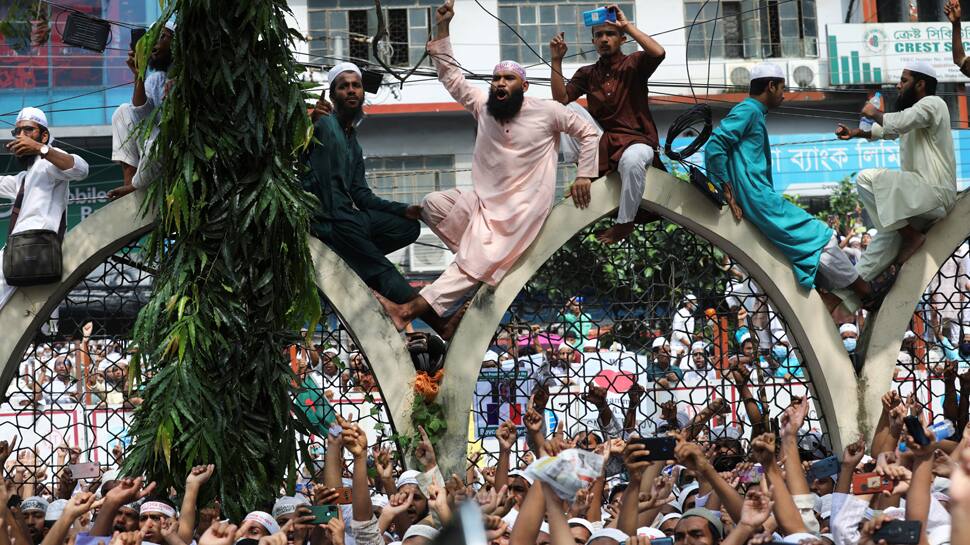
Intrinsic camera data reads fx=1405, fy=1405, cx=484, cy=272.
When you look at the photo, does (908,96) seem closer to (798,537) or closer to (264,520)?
(798,537)

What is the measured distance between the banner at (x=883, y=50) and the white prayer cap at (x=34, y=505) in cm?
2291

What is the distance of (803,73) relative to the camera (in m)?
28.6

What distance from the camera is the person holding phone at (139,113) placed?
866cm

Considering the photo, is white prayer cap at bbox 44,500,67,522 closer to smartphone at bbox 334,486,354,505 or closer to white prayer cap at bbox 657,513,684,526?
smartphone at bbox 334,486,354,505

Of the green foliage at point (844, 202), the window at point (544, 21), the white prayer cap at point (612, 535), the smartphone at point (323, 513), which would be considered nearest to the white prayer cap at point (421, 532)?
the smartphone at point (323, 513)

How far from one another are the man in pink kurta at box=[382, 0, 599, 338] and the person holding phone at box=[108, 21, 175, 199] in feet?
5.52

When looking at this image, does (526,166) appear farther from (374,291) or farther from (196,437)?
(196,437)

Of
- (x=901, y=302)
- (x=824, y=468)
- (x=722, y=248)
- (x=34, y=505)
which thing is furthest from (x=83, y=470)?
(x=901, y=302)

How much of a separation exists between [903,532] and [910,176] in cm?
437

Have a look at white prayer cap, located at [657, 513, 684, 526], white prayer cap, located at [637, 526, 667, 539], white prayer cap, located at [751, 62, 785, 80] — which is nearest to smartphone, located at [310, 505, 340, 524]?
white prayer cap, located at [637, 526, 667, 539]

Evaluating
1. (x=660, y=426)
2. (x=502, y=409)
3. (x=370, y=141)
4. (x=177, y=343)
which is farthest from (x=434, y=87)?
(x=177, y=343)

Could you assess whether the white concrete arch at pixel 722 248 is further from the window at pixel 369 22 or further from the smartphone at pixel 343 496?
the window at pixel 369 22

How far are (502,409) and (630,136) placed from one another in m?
3.60

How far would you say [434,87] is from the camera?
2881 cm
